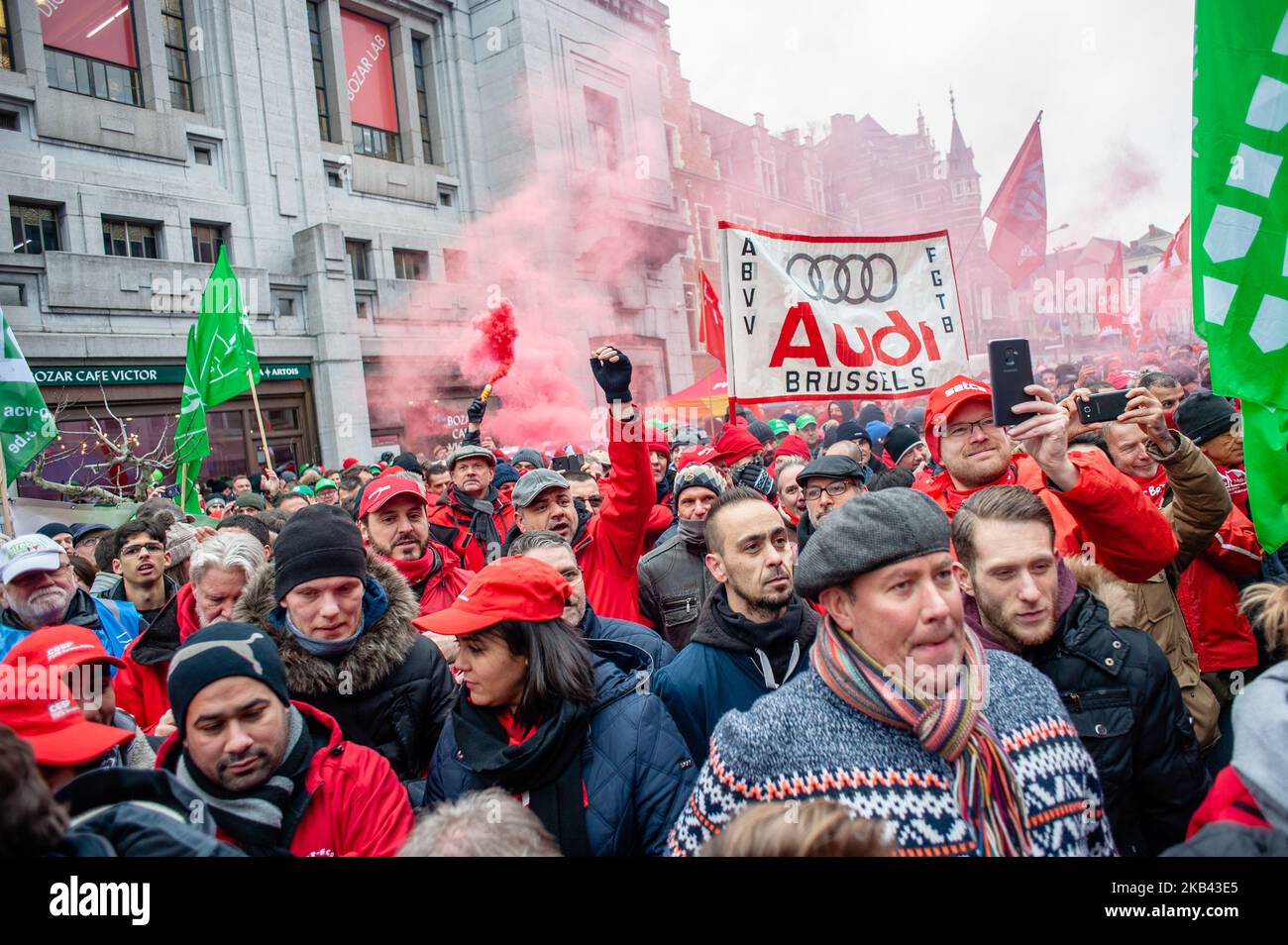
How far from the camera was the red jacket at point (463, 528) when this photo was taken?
531 centimetres

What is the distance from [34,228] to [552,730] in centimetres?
1629

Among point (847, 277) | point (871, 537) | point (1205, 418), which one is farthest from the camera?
point (847, 277)

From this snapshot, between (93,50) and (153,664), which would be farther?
(93,50)

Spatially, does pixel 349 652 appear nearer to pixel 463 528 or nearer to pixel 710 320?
pixel 463 528

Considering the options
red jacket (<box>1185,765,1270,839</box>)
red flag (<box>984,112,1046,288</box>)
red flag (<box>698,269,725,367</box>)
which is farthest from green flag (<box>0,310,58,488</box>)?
red flag (<box>984,112,1046,288</box>)

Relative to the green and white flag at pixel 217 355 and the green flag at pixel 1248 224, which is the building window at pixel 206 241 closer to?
the green and white flag at pixel 217 355

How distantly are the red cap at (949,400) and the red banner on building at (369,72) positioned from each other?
63.4 feet

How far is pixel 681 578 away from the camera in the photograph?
4.00 m

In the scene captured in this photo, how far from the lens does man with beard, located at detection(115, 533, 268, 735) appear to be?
123 inches

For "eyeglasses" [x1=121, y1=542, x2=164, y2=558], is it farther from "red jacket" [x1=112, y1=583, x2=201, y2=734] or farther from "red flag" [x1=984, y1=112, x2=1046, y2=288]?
"red flag" [x1=984, y1=112, x2=1046, y2=288]

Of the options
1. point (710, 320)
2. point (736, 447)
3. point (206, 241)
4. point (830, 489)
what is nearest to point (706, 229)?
point (206, 241)

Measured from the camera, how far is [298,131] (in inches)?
687

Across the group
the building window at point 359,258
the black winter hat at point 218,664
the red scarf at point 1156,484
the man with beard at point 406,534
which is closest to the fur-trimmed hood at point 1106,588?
the red scarf at point 1156,484

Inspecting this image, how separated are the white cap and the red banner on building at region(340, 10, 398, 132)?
1805 centimetres
